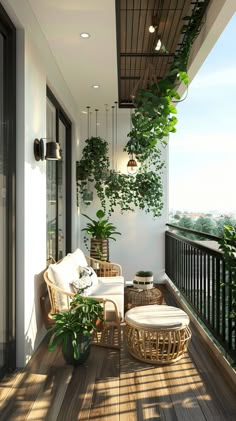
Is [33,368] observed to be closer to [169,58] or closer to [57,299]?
[57,299]

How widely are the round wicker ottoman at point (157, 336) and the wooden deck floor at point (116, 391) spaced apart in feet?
0.26

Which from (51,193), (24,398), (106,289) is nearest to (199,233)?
(106,289)

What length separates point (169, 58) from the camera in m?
4.31

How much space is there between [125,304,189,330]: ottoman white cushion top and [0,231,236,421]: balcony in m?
0.31

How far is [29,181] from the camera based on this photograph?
2.90 metres

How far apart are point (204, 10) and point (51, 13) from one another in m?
1.28

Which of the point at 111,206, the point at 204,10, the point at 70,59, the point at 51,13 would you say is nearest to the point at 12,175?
the point at 51,13

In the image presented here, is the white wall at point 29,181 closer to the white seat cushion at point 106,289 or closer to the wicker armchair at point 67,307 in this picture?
the wicker armchair at point 67,307

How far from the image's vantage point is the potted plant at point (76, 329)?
2.76 m

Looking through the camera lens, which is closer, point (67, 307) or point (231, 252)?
point (231, 252)

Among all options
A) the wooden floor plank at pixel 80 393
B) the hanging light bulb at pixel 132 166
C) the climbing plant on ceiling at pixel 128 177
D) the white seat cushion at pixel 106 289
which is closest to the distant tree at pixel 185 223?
the climbing plant on ceiling at pixel 128 177

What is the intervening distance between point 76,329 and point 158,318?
0.69 m

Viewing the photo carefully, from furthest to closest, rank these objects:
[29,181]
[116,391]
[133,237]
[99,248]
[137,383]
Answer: [133,237] → [99,248] → [29,181] → [137,383] → [116,391]

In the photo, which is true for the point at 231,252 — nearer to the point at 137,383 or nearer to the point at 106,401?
the point at 137,383
